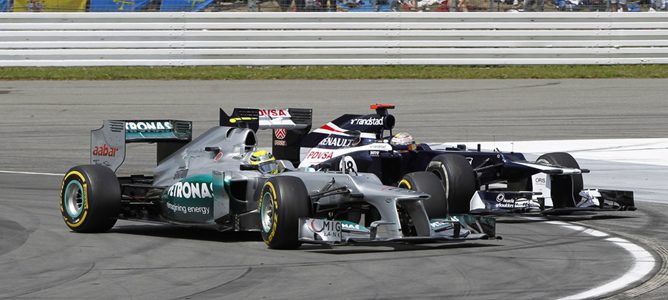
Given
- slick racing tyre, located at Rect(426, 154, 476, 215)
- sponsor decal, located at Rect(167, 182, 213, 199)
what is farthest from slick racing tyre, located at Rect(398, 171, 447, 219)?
sponsor decal, located at Rect(167, 182, 213, 199)

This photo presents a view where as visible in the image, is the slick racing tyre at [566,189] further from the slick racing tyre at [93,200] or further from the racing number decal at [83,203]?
the racing number decal at [83,203]

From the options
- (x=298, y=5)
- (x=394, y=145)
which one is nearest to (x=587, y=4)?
(x=298, y=5)

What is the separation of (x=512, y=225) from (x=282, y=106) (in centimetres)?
1132

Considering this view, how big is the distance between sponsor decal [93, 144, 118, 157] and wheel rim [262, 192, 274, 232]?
2559mm

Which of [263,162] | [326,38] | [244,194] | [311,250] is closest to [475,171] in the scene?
[263,162]

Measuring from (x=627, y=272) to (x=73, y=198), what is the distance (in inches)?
214

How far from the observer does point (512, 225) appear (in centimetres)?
1298

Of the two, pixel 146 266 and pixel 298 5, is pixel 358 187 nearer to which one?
pixel 146 266

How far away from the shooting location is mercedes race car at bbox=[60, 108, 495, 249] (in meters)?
10.7

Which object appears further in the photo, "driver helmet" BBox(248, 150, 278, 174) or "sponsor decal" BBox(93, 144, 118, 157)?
"sponsor decal" BBox(93, 144, 118, 157)

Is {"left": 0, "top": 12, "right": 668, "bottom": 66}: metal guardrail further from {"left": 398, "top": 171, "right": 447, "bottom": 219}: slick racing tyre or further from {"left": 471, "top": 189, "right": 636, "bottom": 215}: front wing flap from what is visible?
{"left": 398, "top": 171, "right": 447, "bottom": 219}: slick racing tyre

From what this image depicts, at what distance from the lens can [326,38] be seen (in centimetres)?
2844

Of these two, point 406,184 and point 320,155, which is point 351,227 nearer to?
point 406,184

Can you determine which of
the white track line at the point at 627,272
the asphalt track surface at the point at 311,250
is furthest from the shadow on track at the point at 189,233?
the white track line at the point at 627,272
